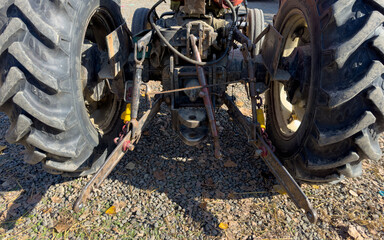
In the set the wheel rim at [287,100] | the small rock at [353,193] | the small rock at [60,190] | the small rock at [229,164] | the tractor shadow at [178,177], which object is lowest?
the small rock at [353,193]

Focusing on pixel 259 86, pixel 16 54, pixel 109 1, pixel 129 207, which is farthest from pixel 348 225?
pixel 109 1

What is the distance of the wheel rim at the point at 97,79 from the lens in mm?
2614

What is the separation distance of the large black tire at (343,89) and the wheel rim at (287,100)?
599 millimetres

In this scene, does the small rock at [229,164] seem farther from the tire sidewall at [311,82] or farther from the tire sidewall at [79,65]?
the tire sidewall at [79,65]

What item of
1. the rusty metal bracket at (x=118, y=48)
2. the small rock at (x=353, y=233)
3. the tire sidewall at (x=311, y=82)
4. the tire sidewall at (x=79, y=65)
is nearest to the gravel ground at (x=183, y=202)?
the small rock at (x=353, y=233)

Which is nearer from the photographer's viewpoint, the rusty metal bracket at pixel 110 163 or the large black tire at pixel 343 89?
the large black tire at pixel 343 89

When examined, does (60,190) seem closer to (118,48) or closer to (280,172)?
(118,48)

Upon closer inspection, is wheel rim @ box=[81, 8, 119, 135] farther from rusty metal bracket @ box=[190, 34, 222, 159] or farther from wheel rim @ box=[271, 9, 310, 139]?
wheel rim @ box=[271, 9, 310, 139]

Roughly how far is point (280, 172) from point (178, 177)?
1163 mm

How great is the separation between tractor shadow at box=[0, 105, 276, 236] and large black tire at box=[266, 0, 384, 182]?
0.83 metres

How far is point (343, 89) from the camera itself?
1709 mm

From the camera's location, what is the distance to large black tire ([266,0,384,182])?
1.66 meters

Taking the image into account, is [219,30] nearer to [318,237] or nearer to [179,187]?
[179,187]

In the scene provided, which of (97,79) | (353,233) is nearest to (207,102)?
(97,79)
